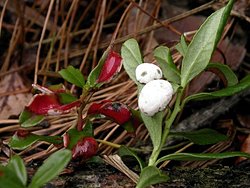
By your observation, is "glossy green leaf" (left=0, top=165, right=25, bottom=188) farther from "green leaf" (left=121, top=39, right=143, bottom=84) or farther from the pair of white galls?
"green leaf" (left=121, top=39, right=143, bottom=84)

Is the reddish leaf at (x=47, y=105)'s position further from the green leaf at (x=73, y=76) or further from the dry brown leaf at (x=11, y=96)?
the dry brown leaf at (x=11, y=96)

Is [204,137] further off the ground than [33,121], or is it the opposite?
[33,121]

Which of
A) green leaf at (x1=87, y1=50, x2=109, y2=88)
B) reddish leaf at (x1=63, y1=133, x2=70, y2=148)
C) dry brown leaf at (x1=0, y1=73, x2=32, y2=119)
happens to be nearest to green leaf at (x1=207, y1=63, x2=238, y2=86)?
green leaf at (x1=87, y1=50, x2=109, y2=88)

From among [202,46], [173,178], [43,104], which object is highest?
[202,46]

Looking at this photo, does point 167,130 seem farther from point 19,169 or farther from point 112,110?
point 19,169

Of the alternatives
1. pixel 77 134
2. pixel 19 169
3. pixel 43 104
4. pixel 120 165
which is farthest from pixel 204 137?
pixel 19 169
